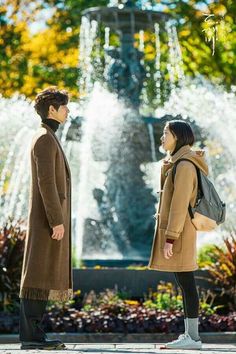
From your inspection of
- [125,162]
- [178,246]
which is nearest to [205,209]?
[178,246]

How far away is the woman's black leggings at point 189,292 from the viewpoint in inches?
A: 332

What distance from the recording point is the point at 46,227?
8.00 meters

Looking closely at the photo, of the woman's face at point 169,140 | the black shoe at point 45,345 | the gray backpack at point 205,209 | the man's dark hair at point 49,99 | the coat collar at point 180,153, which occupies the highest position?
the man's dark hair at point 49,99

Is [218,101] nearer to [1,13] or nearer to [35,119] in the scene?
[35,119]

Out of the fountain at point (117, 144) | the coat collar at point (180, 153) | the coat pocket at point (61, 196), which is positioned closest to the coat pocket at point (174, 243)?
the coat collar at point (180, 153)

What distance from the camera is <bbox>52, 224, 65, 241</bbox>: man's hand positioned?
7898 millimetres

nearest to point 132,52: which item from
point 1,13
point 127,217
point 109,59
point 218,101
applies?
point 109,59

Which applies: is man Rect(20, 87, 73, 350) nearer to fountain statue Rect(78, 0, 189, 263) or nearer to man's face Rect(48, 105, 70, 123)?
man's face Rect(48, 105, 70, 123)

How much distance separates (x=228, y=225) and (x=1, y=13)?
14609 millimetres

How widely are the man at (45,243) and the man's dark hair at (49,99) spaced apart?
0.78ft

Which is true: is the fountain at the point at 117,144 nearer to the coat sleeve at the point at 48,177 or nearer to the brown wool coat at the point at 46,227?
the brown wool coat at the point at 46,227

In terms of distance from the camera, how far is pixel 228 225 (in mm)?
16562

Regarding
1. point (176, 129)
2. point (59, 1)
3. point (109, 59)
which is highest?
point (59, 1)

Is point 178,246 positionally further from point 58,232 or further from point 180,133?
point 58,232
